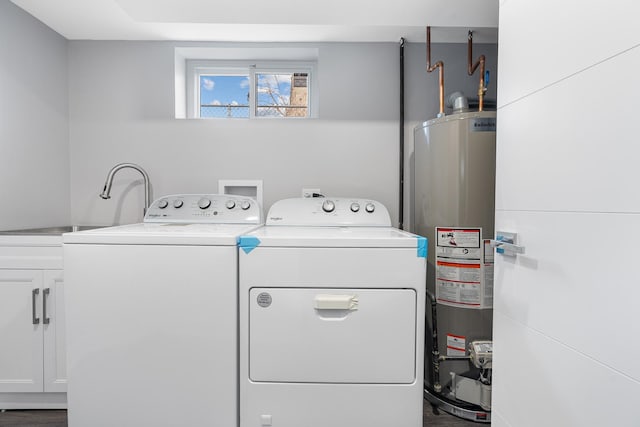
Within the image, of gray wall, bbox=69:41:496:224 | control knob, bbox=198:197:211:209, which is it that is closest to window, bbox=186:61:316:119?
gray wall, bbox=69:41:496:224

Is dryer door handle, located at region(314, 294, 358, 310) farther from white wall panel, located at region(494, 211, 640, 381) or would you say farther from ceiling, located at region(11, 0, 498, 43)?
ceiling, located at region(11, 0, 498, 43)

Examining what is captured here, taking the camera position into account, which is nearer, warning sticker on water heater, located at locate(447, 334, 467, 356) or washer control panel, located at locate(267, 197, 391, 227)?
warning sticker on water heater, located at locate(447, 334, 467, 356)

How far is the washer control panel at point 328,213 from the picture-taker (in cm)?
171

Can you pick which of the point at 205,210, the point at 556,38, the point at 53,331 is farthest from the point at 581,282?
the point at 53,331

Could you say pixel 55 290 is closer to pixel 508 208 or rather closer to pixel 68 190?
pixel 68 190

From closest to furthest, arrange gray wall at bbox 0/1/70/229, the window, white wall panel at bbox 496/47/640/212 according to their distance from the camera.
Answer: white wall panel at bbox 496/47/640/212
gray wall at bbox 0/1/70/229
the window

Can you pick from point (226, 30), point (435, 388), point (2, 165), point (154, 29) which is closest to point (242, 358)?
point (435, 388)

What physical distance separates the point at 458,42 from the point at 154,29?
1804mm

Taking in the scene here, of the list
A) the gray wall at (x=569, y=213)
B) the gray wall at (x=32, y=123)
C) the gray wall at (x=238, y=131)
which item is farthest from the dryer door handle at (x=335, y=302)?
the gray wall at (x=32, y=123)

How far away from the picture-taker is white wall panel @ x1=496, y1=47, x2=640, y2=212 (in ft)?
1.99

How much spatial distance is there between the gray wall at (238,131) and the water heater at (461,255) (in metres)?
0.51

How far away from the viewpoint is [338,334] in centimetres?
115

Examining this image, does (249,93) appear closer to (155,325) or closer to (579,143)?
(155,325)

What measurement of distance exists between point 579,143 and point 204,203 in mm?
1610
